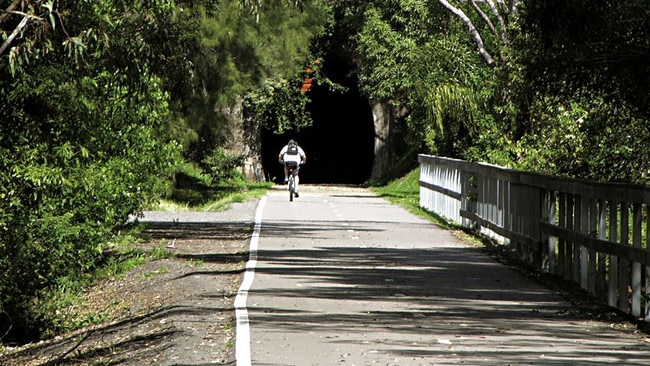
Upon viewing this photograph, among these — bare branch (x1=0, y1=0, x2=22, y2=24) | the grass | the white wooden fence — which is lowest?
the grass

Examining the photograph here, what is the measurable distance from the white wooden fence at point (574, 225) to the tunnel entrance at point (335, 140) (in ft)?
134

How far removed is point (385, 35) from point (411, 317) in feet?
118

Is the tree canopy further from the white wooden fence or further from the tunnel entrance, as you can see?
the tunnel entrance

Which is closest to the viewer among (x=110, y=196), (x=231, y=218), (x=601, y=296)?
(x=601, y=296)

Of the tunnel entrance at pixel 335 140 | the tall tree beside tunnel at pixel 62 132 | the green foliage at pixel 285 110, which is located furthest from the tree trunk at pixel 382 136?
the tall tree beside tunnel at pixel 62 132

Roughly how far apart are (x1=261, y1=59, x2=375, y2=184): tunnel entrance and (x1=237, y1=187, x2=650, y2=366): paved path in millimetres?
42633

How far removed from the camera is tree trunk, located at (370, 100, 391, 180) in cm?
5862

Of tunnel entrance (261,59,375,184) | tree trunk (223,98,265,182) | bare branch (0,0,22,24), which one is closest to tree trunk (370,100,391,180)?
tree trunk (223,98,265,182)

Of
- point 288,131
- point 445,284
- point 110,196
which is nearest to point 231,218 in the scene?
point 110,196

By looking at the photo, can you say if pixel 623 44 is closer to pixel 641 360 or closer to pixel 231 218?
pixel 641 360

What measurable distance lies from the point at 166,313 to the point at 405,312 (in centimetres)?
264

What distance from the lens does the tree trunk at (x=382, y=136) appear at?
192 ft

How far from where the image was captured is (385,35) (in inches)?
1938

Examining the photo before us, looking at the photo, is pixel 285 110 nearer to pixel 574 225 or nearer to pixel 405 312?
pixel 574 225
